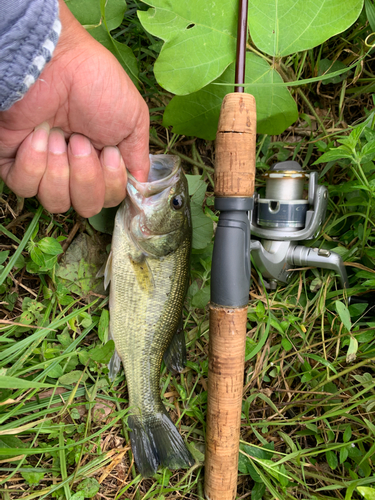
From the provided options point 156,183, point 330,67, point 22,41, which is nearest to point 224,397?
point 156,183

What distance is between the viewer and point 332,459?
78.3 inches

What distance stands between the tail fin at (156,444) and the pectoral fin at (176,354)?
0.25 metres

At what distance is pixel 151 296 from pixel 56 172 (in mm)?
753

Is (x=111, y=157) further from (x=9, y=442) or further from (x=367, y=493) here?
(x=367, y=493)

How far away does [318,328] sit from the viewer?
7.29ft

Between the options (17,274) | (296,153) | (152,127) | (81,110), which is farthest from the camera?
(296,153)

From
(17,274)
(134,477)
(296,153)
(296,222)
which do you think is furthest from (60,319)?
(296,153)

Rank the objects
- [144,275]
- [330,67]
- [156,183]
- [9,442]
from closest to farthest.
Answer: [9,442] → [156,183] → [144,275] → [330,67]

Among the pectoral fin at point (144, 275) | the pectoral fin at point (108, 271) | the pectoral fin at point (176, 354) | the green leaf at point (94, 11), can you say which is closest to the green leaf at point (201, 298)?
the pectoral fin at point (176, 354)

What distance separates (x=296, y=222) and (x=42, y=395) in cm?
160

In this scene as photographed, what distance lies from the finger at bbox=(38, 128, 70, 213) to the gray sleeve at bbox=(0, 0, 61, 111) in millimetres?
282

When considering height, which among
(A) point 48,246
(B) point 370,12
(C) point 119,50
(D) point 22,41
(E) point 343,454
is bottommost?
(E) point 343,454

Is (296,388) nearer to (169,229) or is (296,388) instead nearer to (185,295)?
(185,295)

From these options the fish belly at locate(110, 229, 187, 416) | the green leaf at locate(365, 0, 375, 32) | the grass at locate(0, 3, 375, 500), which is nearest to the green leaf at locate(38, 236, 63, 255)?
the grass at locate(0, 3, 375, 500)
